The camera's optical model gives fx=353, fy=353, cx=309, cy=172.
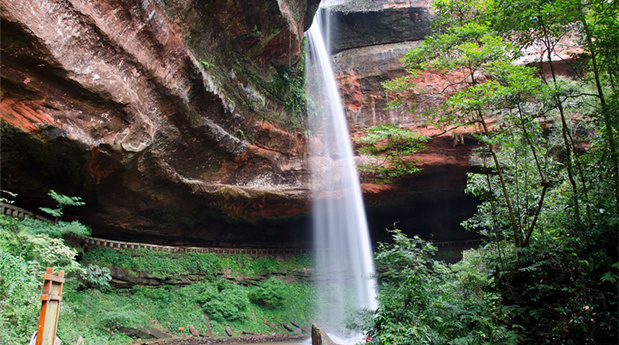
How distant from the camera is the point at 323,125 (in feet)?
52.1

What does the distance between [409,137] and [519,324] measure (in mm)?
3428

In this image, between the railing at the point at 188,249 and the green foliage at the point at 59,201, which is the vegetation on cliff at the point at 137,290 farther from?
the railing at the point at 188,249

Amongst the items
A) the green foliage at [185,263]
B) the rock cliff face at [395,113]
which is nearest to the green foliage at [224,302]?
the green foliage at [185,263]

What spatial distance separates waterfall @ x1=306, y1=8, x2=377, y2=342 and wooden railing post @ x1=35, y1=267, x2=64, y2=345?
1136 centimetres

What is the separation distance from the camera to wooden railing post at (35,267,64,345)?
3636 millimetres

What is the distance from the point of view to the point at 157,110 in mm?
9875

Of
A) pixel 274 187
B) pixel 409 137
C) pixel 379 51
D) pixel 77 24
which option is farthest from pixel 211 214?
pixel 379 51

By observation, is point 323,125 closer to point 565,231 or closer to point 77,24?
point 77,24

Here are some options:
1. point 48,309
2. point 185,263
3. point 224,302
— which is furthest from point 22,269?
point 185,263

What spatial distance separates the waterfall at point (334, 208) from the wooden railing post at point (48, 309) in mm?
11356

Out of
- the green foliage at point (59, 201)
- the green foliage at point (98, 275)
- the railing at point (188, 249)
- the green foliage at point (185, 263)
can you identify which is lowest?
the green foliage at point (98, 275)

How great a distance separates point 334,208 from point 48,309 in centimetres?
1239

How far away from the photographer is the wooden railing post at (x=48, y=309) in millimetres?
3636

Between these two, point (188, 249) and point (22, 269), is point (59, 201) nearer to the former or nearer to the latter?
point (22, 269)
